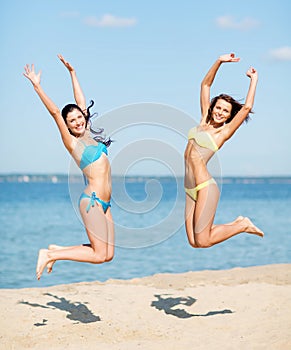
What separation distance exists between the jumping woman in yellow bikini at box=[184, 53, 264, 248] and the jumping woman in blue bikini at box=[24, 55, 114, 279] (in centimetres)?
86

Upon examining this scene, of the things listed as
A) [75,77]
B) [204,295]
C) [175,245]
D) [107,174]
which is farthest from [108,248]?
[175,245]

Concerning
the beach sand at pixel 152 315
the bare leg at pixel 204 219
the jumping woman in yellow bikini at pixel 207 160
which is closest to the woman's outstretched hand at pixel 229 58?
the jumping woman in yellow bikini at pixel 207 160

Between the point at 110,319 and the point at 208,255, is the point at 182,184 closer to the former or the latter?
the point at 110,319

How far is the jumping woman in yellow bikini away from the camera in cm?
718

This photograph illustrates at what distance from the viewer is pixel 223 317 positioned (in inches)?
361

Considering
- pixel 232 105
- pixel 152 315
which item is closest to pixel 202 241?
pixel 232 105

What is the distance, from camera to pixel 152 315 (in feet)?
30.7

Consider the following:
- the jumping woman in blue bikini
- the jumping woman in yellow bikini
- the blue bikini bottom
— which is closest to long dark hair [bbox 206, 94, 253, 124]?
the jumping woman in yellow bikini

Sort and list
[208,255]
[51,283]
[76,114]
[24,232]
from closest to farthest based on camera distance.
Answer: [76,114] < [51,283] < [208,255] < [24,232]

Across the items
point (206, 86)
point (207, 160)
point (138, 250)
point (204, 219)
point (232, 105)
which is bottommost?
point (138, 250)

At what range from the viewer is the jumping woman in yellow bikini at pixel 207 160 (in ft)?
23.5

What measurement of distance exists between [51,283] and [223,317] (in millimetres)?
7009

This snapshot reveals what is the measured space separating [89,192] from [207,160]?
1264mm

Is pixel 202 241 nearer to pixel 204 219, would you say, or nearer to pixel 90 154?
pixel 204 219
